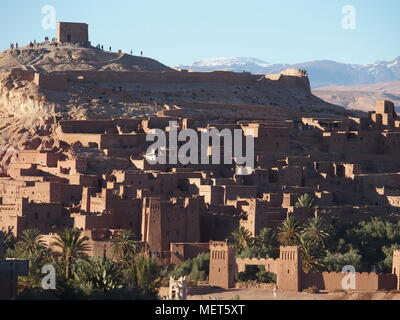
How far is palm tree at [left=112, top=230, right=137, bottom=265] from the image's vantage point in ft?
204

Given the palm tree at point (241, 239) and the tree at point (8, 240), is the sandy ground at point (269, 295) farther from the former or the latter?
the tree at point (8, 240)

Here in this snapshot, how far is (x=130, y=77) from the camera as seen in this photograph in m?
88.4

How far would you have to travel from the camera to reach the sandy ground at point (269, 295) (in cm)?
5881

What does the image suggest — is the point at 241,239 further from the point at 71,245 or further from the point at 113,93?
the point at 113,93

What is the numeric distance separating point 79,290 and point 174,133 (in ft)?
78.2

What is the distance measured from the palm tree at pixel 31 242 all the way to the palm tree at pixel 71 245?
0.69 meters

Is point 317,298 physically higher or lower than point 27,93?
Result: lower

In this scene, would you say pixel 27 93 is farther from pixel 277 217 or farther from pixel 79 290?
pixel 79 290

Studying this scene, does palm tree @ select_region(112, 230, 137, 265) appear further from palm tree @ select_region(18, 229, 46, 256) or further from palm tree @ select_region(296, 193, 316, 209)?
palm tree @ select_region(296, 193, 316, 209)

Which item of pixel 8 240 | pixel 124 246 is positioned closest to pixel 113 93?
pixel 8 240

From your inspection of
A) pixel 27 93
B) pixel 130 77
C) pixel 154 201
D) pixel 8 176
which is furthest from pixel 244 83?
pixel 154 201
